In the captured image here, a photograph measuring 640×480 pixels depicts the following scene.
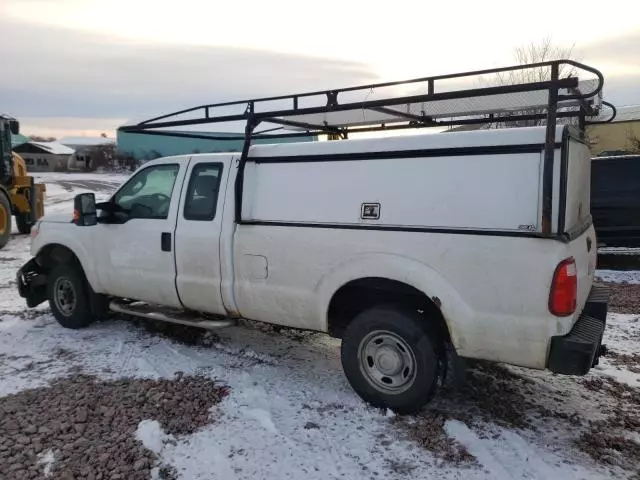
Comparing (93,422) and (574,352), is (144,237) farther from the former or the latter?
(574,352)

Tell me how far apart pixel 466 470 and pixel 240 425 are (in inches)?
60.4

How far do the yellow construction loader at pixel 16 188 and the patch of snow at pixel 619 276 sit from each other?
12718 mm

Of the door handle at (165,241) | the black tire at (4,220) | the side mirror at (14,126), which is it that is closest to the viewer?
the door handle at (165,241)

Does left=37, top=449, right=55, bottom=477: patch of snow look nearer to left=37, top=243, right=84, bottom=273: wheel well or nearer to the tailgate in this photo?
left=37, top=243, right=84, bottom=273: wheel well

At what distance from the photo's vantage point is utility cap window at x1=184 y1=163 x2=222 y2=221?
188 inches

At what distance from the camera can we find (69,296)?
19.7 ft

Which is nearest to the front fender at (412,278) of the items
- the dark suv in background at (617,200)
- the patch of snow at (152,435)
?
the patch of snow at (152,435)

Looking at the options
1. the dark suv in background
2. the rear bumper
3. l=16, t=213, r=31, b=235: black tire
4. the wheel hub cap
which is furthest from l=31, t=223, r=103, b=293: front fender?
l=16, t=213, r=31, b=235: black tire

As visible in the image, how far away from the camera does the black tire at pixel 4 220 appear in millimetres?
12297

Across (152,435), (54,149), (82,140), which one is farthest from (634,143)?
(82,140)

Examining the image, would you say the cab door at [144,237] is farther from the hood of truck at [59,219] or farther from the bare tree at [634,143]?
the bare tree at [634,143]

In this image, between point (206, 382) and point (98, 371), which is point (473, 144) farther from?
point (98, 371)

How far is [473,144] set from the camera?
348 cm

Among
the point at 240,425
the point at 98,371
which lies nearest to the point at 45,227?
the point at 98,371
